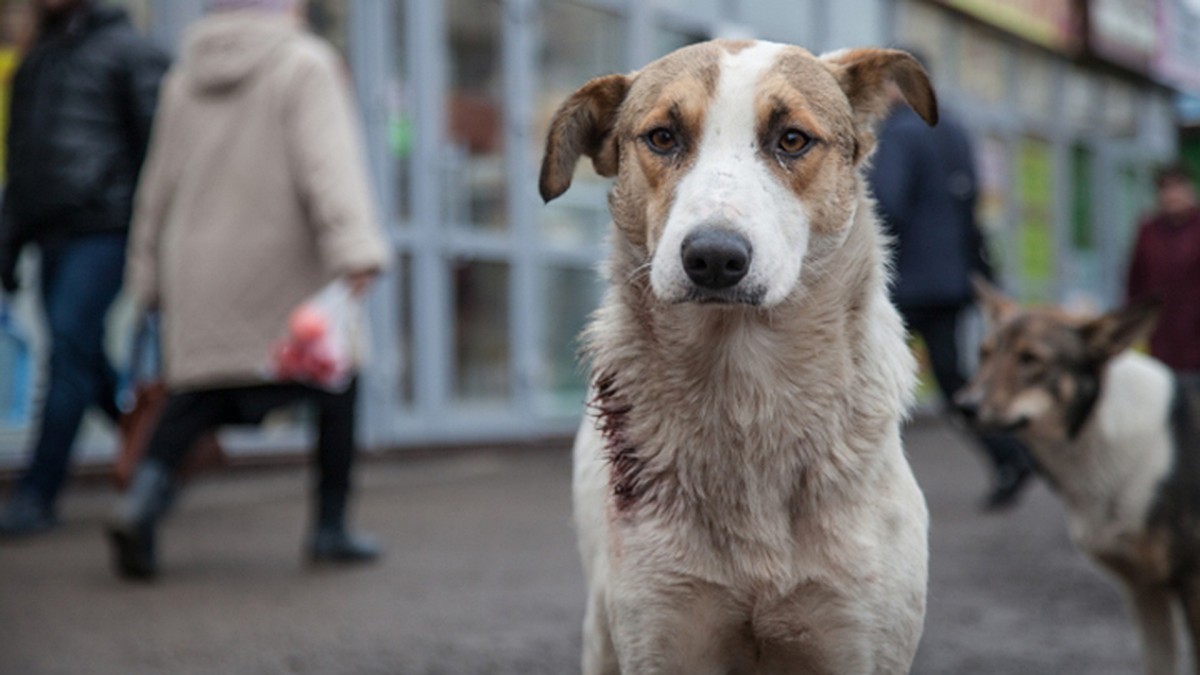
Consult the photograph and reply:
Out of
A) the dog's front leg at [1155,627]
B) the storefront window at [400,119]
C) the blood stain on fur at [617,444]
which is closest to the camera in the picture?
the blood stain on fur at [617,444]

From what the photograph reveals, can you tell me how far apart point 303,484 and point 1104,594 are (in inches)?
186

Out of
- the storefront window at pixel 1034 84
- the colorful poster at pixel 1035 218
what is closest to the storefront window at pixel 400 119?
the colorful poster at pixel 1035 218

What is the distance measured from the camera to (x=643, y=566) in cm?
257

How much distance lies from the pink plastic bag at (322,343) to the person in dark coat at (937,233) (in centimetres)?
287

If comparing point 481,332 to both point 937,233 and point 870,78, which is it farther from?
point 870,78

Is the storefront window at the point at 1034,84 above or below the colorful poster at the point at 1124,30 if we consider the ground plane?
below

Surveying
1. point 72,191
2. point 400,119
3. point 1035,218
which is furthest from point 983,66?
point 72,191

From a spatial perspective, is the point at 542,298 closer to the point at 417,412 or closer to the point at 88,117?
the point at 417,412

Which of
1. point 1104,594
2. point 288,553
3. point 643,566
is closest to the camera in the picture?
point 643,566

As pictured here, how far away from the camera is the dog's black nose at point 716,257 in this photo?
241 centimetres

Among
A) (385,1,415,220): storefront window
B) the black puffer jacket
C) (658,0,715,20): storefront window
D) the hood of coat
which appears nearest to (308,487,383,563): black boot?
the hood of coat

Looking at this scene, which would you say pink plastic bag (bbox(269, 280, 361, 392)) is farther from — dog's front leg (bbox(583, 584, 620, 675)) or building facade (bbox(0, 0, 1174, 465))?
building facade (bbox(0, 0, 1174, 465))

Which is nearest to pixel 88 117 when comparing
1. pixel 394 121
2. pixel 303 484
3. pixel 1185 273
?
pixel 303 484

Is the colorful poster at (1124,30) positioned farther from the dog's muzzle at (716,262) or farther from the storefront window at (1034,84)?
the dog's muzzle at (716,262)
